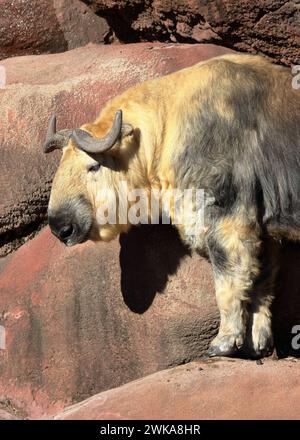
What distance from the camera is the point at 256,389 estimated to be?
6.61 meters

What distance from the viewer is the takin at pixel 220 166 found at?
7.20 meters

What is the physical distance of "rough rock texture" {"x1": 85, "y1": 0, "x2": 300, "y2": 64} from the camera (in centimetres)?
787

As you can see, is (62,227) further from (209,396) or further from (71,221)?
(209,396)

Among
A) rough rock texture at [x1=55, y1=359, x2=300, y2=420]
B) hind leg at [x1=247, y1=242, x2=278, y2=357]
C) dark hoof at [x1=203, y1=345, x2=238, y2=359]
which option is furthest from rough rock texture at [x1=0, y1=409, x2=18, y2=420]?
hind leg at [x1=247, y1=242, x2=278, y2=357]

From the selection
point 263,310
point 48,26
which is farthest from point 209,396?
point 48,26

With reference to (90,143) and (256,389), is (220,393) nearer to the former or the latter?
(256,389)

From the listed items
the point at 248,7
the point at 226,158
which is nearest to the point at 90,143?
the point at 226,158

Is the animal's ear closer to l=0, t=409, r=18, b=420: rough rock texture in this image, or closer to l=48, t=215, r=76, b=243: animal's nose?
l=48, t=215, r=76, b=243: animal's nose

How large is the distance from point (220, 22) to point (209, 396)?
2.86 m

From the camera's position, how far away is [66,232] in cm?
749

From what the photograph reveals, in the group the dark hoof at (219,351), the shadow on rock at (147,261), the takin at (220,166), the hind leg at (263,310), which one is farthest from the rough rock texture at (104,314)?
the dark hoof at (219,351)

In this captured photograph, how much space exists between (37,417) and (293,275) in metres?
2.08

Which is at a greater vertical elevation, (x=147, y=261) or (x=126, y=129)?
(x=126, y=129)

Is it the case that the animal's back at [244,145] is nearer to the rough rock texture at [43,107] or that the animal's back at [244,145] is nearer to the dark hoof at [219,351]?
the dark hoof at [219,351]
